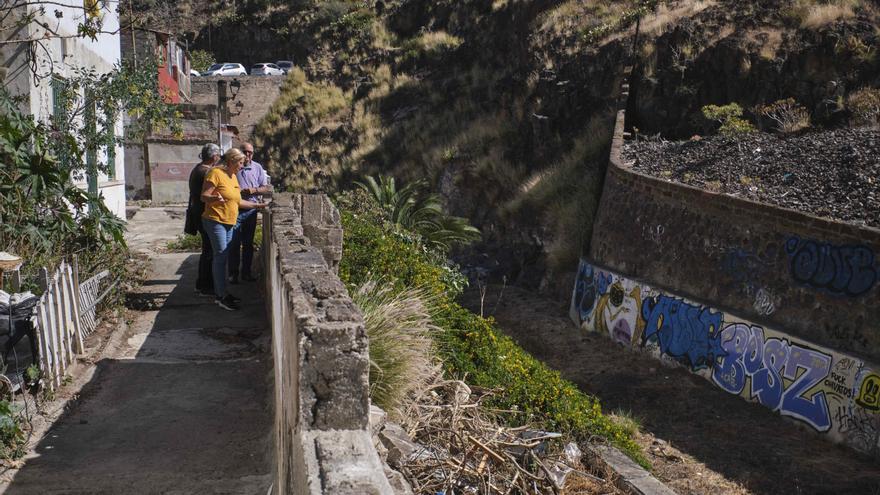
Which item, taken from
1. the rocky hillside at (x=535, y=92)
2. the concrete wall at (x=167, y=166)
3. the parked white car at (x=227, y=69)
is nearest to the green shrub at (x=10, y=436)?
the rocky hillside at (x=535, y=92)

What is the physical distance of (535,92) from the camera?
24.3 meters

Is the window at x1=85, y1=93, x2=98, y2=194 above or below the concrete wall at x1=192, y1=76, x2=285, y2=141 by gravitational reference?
below

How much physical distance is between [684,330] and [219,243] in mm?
7355

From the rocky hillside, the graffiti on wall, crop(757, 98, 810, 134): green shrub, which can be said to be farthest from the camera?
the rocky hillside

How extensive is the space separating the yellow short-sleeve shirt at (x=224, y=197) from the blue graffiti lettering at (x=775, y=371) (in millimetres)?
7047

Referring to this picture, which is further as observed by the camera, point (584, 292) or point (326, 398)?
point (584, 292)

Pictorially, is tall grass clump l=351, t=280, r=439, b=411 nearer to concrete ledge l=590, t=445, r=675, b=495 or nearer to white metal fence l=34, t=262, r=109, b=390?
concrete ledge l=590, t=445, r=675, b=495

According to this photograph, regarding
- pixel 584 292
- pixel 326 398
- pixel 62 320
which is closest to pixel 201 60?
pixel 584 292

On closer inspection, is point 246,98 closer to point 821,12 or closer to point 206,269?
point 821,12

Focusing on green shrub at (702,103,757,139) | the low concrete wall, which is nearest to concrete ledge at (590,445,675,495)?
the low concrete wall

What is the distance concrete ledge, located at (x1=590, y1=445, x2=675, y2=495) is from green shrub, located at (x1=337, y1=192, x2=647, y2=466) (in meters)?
0.23

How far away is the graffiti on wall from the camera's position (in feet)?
31.0

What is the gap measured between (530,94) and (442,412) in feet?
62.6

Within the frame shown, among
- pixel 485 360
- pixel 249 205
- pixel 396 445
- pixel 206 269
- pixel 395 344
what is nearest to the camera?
pixel 396 445
